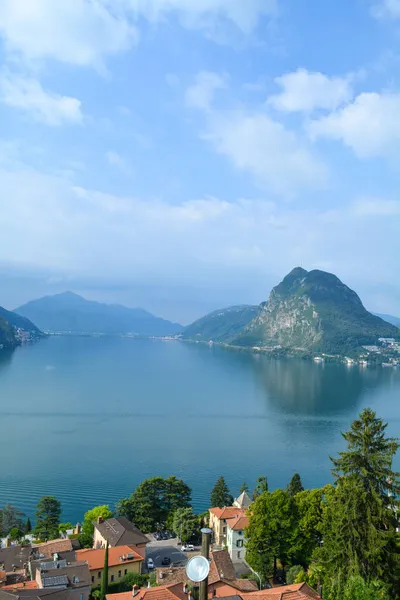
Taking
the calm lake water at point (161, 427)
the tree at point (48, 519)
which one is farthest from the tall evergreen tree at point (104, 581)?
the calm lake water at point (161, 427)

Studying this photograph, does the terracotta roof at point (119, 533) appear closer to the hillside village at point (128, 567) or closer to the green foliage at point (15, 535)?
the hillside village at point (128, 567)

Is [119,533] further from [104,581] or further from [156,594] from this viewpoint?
[156,594]

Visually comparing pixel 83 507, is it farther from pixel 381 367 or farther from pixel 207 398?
pixel 381 367

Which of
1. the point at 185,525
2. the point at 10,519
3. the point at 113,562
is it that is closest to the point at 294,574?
the point at 113,562

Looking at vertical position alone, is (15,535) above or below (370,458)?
below

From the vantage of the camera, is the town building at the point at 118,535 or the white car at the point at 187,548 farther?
the white car at the point at 187,548

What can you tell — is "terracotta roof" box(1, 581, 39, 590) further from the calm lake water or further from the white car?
the calm lake water

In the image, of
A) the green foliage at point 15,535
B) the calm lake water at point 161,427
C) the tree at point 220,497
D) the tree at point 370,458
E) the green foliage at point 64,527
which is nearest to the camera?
the tree at point 370,458
